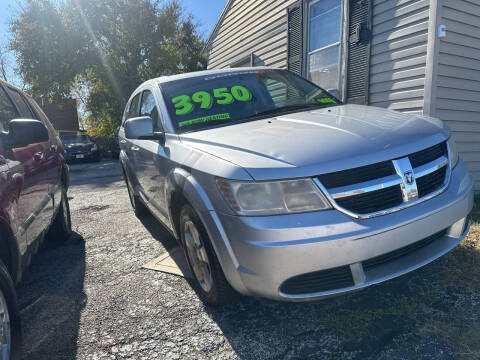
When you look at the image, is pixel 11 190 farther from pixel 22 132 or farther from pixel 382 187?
pixel 382 187

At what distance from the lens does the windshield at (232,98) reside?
2.72 metres

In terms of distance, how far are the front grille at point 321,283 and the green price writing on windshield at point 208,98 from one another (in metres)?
1.60

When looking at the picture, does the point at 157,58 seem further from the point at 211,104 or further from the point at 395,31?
the point at 211,104

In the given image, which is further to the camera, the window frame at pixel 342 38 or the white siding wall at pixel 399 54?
the window frame at pixel 342 38

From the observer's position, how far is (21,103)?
10.4 ft

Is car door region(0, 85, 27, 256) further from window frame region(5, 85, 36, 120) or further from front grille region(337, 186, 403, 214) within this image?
front grille region(337, 186, 403, 214)

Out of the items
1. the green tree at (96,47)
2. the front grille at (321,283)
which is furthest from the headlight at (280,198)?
the green tree at (96,47)

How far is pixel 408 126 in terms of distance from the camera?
219 centimetres

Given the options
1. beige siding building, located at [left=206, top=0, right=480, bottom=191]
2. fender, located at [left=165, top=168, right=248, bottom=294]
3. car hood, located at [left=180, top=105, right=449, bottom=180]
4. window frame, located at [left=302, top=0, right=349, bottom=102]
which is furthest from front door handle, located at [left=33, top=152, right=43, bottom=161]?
window frame, located at [left=302, top=0, right=349, bottom=102]

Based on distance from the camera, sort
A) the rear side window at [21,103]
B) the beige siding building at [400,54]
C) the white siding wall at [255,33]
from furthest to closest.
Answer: the white siding wall at [255,33], the beige siding building at [400,54], the rear side window at [21,103]

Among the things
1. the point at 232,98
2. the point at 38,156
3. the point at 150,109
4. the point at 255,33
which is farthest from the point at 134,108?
the point at 255,33

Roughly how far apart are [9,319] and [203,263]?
3.55 feet

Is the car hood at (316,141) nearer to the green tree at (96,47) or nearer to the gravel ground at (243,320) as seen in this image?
the gravel ground at (243,320)

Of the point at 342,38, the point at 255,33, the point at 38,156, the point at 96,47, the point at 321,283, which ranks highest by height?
the point at 96,47
